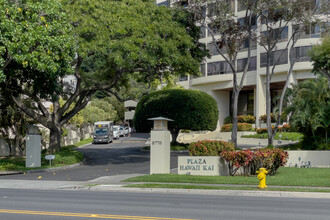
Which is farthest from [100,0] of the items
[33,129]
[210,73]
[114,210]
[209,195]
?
[210,73]

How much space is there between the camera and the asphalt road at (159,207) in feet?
38.4

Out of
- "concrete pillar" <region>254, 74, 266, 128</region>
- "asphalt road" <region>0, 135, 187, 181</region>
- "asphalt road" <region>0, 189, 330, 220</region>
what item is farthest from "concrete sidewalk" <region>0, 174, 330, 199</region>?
"concrete pillar" <region>254, 74, 266, 128</region>

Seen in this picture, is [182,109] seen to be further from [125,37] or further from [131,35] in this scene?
[125,37]

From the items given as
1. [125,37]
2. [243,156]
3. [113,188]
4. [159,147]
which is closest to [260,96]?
[125,37]

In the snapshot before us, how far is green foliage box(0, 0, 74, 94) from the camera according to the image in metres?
22.9

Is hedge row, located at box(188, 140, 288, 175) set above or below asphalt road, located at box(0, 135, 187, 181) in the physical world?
above

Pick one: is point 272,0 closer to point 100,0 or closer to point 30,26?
point 100,0

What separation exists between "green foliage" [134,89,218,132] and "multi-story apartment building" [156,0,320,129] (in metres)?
4.60

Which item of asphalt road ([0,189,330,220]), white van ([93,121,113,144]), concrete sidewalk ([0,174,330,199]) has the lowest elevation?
concrete sidewalk ([0,174,330,199])

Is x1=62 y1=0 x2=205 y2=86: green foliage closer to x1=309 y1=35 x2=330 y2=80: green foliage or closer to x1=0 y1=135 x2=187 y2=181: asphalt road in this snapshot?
x1=0 y1=135 x2=187 y2=181: asphalt road

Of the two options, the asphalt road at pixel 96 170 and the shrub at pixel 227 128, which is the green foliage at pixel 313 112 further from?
the shrub at pixel 227 128

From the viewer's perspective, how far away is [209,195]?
17.5 metres

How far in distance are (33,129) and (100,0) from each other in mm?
9245

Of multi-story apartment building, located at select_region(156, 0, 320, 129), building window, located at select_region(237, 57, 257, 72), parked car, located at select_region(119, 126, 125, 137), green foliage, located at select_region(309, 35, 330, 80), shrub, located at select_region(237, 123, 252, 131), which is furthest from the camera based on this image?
parked car, located at select_region(119, 126, 125, 137)
